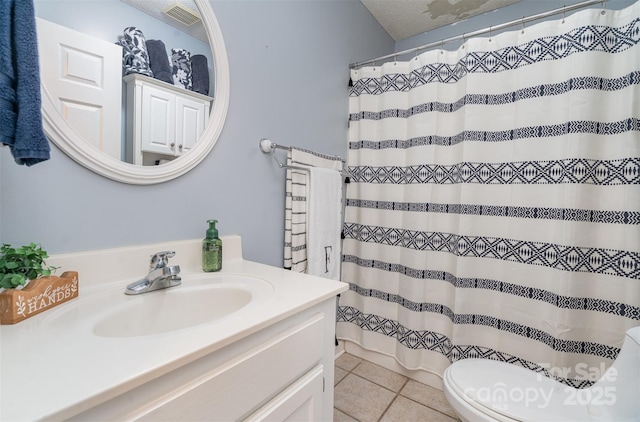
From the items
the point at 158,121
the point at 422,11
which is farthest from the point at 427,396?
the point at 422,11

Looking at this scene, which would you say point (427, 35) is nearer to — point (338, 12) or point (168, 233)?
point (338, 12)

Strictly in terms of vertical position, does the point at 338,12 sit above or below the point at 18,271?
above

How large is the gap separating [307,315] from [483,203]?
1183mm

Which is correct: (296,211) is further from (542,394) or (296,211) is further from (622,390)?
(622,390)

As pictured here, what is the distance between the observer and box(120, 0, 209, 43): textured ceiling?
35.0 inches

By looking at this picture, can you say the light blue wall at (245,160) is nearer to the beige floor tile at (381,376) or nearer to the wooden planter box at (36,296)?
the wooden planter box at (36,296)

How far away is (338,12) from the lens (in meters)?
1.76

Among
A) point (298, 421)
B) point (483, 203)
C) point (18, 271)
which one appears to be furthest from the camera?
point (483, 203)

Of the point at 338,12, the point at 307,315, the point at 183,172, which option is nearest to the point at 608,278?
the point at 307,315

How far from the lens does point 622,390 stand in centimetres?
83

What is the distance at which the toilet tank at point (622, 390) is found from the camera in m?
0.80

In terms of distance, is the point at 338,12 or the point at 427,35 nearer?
the point at 338,12

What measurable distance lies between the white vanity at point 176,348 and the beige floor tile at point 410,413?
693 mm

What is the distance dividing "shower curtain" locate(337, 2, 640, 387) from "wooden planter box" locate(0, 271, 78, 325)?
150 centimetres
